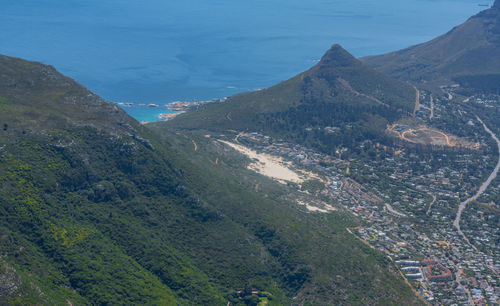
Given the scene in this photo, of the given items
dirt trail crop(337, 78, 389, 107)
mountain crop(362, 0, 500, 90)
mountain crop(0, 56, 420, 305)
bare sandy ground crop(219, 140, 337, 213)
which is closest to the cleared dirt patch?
dirt trail crop(337, 78, 389, 107)

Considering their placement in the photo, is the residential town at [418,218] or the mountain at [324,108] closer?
the residential town at [418,218]

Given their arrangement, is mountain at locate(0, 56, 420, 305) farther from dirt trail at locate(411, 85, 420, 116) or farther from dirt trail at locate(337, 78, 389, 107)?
dirt trail at locate(411, 85, 420, 116)

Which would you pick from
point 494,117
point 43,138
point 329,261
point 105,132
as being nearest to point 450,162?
point 494,117

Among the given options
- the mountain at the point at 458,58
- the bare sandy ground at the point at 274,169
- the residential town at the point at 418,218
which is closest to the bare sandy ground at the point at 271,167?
the bare sandy ground at the point at 274,169

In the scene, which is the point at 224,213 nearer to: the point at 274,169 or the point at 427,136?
the point at 274,169

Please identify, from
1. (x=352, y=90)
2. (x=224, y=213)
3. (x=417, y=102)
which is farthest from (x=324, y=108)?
(x=224, y=213)

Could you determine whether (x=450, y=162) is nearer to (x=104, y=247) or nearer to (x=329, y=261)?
(x=329, y=261)

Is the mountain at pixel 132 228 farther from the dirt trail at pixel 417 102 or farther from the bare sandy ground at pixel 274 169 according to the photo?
the dirt trail at pixel 417 102
